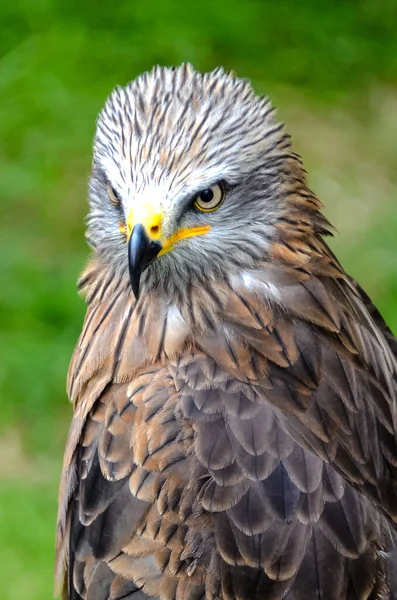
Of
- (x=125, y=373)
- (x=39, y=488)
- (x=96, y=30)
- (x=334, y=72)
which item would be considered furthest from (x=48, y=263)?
(x=125, y=373)

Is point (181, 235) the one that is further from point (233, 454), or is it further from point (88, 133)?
point (88, 133)

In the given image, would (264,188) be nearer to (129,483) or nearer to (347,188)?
(129,483)

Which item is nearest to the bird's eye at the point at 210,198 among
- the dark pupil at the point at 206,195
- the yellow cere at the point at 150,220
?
the dark pupil at the point at 206,195

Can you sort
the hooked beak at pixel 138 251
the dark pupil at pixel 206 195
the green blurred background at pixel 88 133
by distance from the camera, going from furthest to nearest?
the green blurred background at pixel 88 133 < the dark pupil at pixel 206 195 < the hooked beak at pixel 138 251

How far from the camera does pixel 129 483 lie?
103 inches

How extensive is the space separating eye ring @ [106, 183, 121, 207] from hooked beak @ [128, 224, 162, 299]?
0.56 ft

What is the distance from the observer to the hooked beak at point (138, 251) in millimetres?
2426

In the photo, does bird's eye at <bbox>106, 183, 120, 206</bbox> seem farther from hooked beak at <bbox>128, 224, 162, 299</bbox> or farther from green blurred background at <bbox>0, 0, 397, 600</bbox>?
green blurred background at <bbox>0, 0, 397, 600</bbox>

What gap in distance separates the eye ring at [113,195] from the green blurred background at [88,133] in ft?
7.38

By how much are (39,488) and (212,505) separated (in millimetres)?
2292

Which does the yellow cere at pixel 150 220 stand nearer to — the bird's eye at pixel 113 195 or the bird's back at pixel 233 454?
the bird's eye at pixel 113 195

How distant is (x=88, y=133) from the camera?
5.97 meters

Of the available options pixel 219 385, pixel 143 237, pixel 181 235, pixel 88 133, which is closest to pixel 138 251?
pixel 143 237

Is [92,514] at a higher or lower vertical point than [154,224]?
lower
